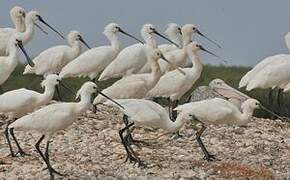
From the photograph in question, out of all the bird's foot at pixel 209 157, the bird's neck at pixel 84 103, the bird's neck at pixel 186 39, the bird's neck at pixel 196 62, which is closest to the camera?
the bird's neck at pixel 84 103

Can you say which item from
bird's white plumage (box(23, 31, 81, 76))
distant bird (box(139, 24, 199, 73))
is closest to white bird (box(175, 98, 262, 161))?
distant bird (box(139, 24, 199, 73))

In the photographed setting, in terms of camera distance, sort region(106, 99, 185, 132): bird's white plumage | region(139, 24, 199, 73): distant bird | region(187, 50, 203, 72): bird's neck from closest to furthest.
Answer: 1. region(106, 99, 185, 132): bird's white plumage
2. region(187, 50, 203, 72): bird's neck
3. region(139, 24, 199, 73): distant bird

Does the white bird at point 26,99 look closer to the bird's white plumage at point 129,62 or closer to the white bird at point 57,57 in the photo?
the bird's white plumage at point 129,62

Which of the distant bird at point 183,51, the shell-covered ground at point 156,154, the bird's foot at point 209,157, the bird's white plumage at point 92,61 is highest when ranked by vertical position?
the distant bird at point 183,51

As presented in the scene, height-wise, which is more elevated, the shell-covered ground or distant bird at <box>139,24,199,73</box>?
distant bird at <box>139,24,199,73</box>

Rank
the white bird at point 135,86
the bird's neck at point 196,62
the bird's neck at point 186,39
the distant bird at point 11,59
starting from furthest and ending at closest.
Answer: the bird's neck at point 186,39 → the bird's neck at point 196,62 → the distant bird at point 11,59 → the white bird at point 135,86

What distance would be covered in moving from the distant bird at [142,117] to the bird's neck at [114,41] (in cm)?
437

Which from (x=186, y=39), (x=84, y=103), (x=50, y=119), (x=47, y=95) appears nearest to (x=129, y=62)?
(x=186, y=39)

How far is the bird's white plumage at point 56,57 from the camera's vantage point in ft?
64.4

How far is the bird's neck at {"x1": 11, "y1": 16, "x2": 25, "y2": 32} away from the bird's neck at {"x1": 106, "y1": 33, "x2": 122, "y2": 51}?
6.90 feet

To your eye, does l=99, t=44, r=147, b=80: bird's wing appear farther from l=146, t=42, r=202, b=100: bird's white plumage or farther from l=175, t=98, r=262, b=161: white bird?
l=175, t=98, r=262, b=161: white bird

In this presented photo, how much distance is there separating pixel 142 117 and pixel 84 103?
0.97 metres

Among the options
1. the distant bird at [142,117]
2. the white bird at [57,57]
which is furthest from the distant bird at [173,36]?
the distant bird at [142,117]

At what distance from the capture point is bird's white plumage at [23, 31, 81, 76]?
1962 cm
